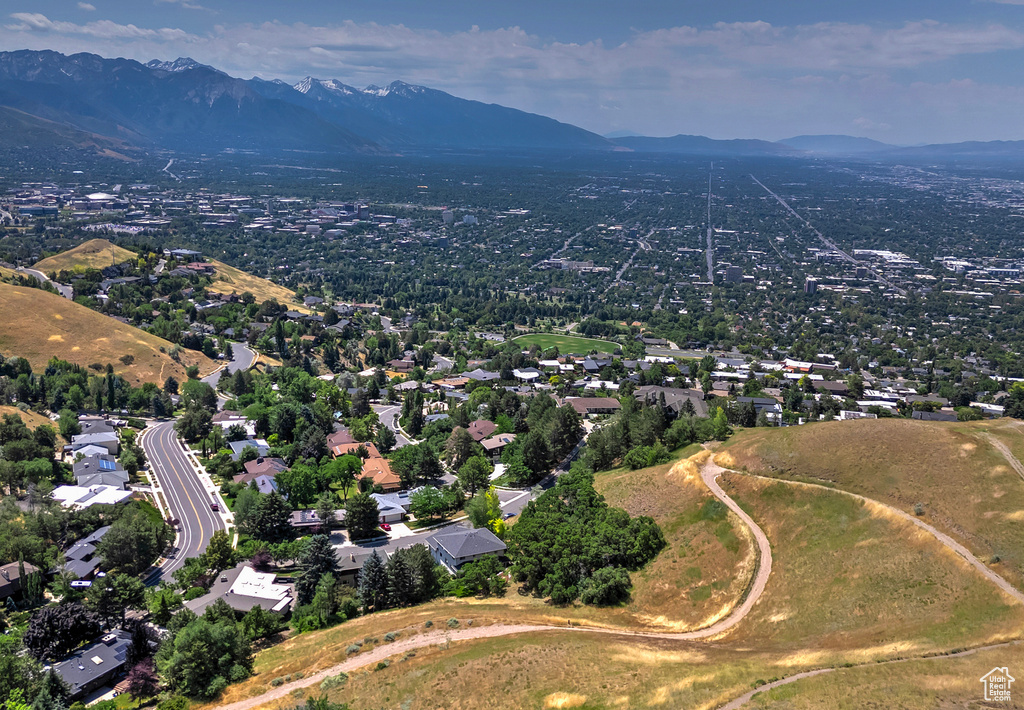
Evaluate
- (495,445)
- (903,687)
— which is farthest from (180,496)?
(903,687)

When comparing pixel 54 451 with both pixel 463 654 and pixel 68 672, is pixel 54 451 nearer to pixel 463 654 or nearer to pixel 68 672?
pixel 68 672

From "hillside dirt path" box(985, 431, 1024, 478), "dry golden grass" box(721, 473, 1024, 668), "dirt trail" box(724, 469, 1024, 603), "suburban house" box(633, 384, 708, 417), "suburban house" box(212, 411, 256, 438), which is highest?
"hillside dirt path" box(985, 431, 1024, 478)

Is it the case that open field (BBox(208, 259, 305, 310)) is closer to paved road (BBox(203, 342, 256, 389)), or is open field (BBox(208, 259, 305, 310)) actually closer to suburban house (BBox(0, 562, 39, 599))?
paved road (BBox(203, 342, 256, 389))

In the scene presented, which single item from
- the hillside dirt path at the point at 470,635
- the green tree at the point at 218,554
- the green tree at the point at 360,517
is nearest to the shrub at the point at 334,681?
the hillside dirt path at the point at 470,635

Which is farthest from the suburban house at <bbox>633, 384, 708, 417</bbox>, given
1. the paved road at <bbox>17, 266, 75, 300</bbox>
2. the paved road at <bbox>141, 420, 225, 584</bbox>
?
the paved road at <bbox>17, 266, 75, 300</bbox>

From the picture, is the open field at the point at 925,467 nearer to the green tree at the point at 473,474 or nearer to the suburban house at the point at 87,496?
the green tree at the point at 473,474
